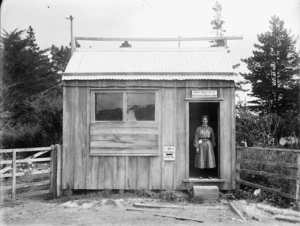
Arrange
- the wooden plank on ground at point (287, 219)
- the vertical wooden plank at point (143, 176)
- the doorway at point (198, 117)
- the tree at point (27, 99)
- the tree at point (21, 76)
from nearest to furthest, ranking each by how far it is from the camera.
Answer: the wooden plank on ground at point (287, 219) → the vertical wooden plank at point (143, 176) → the doorway at point (198, 117) → the tree at point (27, 99) → the tree at point (21, 76)

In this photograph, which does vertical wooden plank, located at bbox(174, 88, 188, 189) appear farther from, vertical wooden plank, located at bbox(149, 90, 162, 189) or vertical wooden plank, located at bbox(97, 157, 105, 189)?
vertical wooden plank, located at bbox(97, 157, 105, 189)

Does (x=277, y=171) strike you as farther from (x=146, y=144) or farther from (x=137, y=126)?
(x=137, y=126)

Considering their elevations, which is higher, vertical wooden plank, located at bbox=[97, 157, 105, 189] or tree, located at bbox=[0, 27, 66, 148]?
tree, located at bbox=[0, 27, 66, 148]

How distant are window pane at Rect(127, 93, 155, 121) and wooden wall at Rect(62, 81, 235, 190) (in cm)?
24

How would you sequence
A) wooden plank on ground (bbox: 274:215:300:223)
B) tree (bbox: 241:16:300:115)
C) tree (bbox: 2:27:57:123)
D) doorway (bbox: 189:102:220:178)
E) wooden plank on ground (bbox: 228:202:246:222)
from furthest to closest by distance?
tree (bbox: 241:16:300:115) < tree (bbox: 2:27:57:123) < doorway (bbox: 189:102:220:178) < wooden plank on ground (bbox: 228:202:246:222) < wooden plank on ground (bbox: 274:215:300:223)

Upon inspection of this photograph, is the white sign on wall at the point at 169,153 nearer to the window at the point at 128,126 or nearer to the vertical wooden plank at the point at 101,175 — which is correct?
the window at the point at 128,126

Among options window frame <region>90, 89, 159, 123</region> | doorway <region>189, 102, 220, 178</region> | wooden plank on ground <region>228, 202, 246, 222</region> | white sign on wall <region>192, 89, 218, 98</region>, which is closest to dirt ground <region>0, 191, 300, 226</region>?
wooden plank on ground <region>228, 202, 246, 222</region>

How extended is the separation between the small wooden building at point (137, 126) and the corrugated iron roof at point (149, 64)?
29 millimetres

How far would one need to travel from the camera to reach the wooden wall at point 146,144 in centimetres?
816

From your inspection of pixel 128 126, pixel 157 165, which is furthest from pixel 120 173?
pixel 128 126

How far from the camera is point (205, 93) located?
→ 8.19 m

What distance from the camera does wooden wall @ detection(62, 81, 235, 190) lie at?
816 centimetres

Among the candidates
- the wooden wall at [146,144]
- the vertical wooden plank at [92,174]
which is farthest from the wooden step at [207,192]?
the vertical wooden plank at [92,174]

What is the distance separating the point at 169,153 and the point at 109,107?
2037mm
